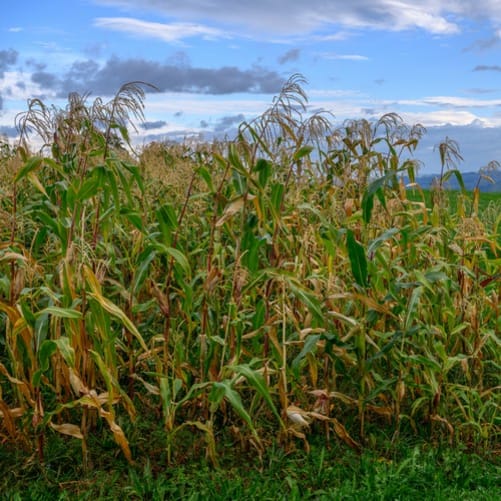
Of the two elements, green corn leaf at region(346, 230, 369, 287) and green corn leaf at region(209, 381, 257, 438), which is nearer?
green corn leaf at region(209, 381, 257, 438)

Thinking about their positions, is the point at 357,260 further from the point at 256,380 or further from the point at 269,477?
the point at 269,477

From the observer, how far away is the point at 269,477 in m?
3.16

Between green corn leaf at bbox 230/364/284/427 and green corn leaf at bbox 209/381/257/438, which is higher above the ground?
green corn leaf at bbox 230/364/284/427

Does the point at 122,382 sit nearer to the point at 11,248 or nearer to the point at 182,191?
the point at 11,248

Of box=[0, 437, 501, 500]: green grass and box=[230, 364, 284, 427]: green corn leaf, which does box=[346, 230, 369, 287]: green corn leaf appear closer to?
box=[230, 364, 284, 427]: green corn leaf

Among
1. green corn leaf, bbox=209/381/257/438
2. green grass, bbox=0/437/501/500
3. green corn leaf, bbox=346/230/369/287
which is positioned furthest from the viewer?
green corn leaf, bbox=346/230/369/287

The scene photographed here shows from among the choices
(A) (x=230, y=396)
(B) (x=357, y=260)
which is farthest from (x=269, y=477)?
(B) (x=357, y=260)

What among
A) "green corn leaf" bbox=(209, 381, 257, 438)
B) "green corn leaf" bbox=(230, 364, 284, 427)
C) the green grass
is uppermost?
"green corn leaf" bbox=(230, 364, 284, 427)

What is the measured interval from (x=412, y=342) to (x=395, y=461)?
58 cm

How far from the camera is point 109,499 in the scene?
9.99 feet

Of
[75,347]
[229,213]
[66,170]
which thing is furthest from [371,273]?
[66,170]

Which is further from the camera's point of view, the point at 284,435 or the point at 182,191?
the point at 182,191

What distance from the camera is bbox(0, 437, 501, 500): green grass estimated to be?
3.08m

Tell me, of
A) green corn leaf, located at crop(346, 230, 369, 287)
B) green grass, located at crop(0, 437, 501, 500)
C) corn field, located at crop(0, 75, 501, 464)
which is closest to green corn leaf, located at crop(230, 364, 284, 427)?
corn field, located at crop(0, 75, 501, 464)
